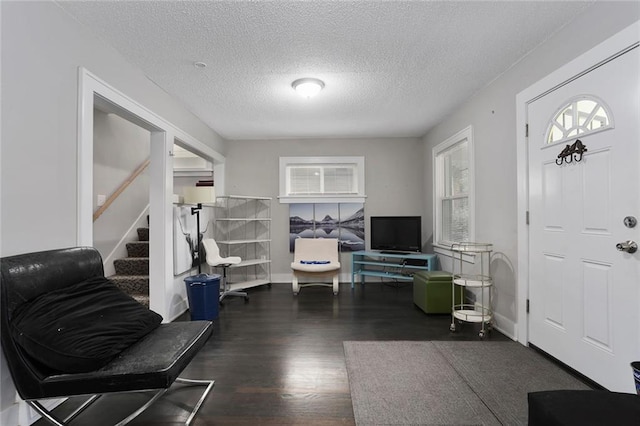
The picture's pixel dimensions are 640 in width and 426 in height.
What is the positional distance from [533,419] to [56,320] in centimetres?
230

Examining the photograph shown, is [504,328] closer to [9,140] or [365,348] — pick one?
[365,348]

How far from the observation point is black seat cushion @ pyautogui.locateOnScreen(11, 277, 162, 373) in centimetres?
138

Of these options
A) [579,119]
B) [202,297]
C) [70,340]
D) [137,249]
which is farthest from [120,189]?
[579,119]

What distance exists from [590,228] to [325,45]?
2368 millimetres

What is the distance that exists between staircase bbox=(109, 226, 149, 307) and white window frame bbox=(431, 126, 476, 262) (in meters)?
3.94

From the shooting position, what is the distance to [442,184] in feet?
15.0

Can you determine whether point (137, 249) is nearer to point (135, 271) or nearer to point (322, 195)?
point (135, 271)

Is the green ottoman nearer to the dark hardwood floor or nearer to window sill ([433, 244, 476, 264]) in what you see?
the dark hardwood floor

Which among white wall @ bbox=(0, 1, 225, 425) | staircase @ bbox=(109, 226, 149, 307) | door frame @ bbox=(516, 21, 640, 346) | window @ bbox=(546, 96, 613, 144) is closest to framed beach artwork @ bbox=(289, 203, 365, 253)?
staircase @ bbox=(109, 226, 149, 307)

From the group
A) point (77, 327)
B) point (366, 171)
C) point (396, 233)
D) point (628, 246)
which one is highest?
point (366, 171)

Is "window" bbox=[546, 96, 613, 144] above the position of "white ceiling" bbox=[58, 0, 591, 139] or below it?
below

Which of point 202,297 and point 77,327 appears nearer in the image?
point 77,327

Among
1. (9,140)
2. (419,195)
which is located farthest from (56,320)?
(419,195)

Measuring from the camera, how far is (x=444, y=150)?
4324mm
